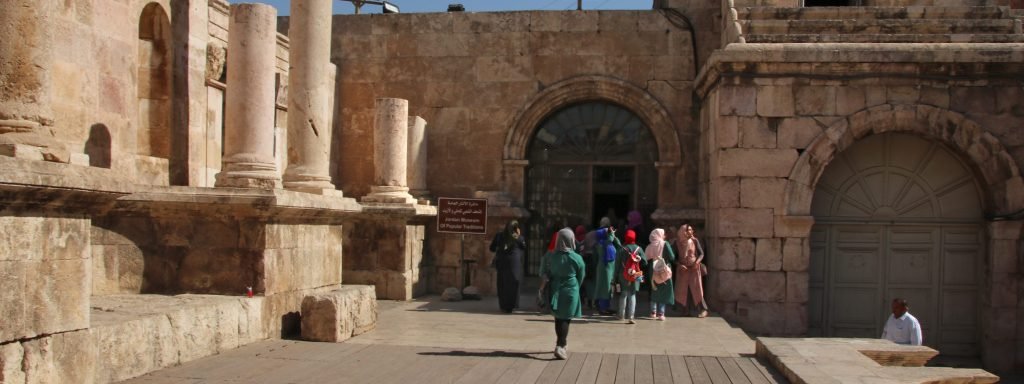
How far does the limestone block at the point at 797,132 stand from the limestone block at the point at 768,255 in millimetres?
1376

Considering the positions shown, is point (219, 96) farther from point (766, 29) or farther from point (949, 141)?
point (949, 141)

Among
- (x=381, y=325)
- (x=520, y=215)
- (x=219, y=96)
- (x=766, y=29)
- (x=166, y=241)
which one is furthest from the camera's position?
(x=520, y=215)

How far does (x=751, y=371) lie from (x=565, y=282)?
191 cm

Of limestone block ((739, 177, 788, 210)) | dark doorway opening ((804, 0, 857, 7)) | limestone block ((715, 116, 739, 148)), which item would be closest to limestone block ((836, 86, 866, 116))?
limestone block ((739, 177, 788, 210))

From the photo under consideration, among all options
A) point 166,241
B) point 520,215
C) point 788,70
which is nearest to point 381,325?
point 166,241

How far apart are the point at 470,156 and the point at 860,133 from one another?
680 cm

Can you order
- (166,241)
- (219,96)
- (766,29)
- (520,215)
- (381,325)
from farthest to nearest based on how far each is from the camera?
(520,215) < (766,29) < (219,96) < (381,325) < (166,241)

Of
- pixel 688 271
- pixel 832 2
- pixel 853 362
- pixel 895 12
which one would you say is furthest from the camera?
pixel 832 2

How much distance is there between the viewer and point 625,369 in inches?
332

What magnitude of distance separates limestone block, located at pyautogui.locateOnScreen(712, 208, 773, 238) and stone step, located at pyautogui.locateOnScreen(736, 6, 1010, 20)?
10.4 feet

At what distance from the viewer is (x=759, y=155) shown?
13.5m

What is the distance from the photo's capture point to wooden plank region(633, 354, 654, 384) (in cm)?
795

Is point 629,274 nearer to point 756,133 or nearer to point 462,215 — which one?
point 756,133

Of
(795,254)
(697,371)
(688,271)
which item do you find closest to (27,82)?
(697,371)
